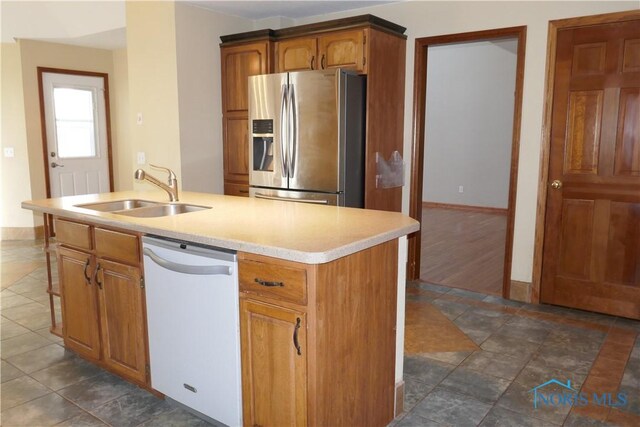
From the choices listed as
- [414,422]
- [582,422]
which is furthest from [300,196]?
[582,422]

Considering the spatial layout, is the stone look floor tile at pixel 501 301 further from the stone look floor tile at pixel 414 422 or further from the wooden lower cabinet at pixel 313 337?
the wooden lower cabinet at pixel 313 337

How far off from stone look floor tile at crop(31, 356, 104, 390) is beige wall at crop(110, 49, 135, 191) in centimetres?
408

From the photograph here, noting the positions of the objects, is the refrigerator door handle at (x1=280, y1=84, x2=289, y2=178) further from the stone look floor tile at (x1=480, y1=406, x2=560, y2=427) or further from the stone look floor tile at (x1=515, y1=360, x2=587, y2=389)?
the stone look floor tile at (x1=480, y1=406, x2=560, y2=427)

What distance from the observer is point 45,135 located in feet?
20.0

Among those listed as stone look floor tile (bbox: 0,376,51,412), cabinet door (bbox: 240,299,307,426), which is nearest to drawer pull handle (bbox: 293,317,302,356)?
cabinet door (bbox: 240,299,307,426)

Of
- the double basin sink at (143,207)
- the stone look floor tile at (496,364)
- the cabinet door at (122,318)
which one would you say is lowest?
the stone look floor tile at (496,364)

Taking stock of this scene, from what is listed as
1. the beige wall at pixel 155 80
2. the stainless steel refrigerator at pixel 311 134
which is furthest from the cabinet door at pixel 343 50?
the beige wall at pixel 155 80

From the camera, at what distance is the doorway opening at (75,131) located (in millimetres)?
6121

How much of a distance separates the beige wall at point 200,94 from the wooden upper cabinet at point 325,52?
2.34ft

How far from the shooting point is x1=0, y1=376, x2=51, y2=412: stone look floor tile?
97.0 inches

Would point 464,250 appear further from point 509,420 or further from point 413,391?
point 509,420

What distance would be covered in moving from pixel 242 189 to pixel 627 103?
310 centimetres

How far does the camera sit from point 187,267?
208cm

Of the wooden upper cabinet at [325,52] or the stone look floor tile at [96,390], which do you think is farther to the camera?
the wooden upper cabinet at [325,52]
